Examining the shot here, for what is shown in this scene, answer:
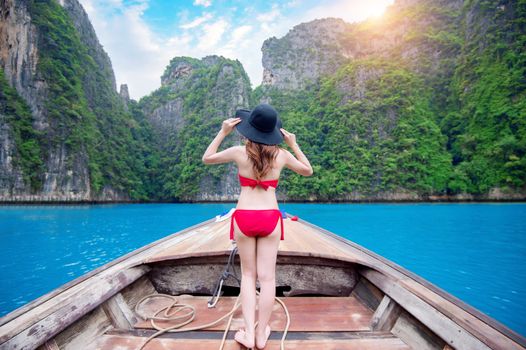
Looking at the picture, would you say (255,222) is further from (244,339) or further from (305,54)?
(305,54)

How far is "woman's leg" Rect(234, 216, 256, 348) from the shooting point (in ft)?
4.97

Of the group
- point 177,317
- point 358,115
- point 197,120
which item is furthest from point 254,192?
point 197,120

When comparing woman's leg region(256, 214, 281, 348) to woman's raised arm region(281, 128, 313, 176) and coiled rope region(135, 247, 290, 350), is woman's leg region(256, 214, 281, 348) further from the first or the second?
woman's raised arm region(281, 128, 313, 176)

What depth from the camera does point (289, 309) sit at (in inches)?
78.2

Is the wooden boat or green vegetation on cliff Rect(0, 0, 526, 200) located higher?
green vegetation on cliff Rect(0, 0, 526, 200)

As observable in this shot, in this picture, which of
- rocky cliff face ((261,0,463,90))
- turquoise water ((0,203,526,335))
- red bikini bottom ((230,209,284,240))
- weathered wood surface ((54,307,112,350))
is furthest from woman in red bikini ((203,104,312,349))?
rocky cliff face ((261,0,463,90))

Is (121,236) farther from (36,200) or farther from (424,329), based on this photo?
(36,200)

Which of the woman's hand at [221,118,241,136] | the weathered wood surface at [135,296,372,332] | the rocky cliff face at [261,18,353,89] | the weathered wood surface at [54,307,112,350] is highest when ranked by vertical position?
the rocky cliff face at [261,18,353,89]

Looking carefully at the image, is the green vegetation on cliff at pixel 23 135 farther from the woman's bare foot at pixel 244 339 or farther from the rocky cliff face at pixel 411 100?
the woman's bare foot at pixel 244 339

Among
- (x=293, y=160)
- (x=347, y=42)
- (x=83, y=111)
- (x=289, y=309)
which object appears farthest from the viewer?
(x=347, y=42)

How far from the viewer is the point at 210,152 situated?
1680 millimetres

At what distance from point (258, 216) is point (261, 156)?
34cm

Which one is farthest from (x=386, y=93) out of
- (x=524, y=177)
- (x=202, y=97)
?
(x=202, y=97)

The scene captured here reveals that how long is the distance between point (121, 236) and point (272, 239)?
39.5 feet
